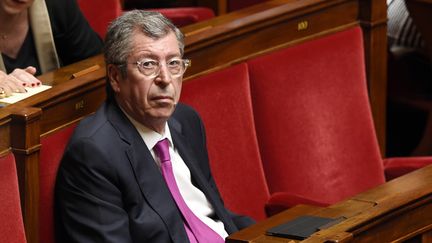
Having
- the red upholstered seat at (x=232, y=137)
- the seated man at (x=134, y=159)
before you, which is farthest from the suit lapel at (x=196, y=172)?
the red upholstered seat at (x=232, y=137)

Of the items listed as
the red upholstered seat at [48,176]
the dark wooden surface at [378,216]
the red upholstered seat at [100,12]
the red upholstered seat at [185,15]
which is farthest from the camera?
the red upholstered seat at [185,15]

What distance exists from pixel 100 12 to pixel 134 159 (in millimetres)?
469

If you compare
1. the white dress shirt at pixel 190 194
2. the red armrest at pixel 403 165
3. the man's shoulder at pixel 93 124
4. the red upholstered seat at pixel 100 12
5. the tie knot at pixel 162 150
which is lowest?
the red armrest at pixel 403 165

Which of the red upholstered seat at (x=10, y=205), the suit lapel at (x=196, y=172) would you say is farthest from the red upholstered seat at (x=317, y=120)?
the red upholstered seat at (x=10, y=205)

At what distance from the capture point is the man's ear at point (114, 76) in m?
1.05

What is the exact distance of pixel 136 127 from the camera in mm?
1065

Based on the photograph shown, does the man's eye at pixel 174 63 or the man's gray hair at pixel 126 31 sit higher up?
the man's gray hair at pixel 126 31

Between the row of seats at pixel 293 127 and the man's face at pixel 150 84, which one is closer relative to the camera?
the man's face at pixel 150 84

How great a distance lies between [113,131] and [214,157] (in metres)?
0.24

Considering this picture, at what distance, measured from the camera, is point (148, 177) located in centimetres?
104

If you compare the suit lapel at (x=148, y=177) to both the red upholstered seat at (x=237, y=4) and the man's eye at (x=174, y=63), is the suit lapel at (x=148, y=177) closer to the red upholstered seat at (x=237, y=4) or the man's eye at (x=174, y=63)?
the man's eye at (x=174, y=63)

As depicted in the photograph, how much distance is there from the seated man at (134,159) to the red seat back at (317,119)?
222mm

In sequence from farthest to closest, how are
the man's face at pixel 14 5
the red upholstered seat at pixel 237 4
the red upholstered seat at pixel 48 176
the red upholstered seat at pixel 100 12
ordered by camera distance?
the red upholstered seat at pixel 237 4 < the red upholstered seat at pixel 100 12 < the man's face at pixel 14 5 < the red upholstered seat at pixel 48 176

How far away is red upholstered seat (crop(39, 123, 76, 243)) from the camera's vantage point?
1026 mm
